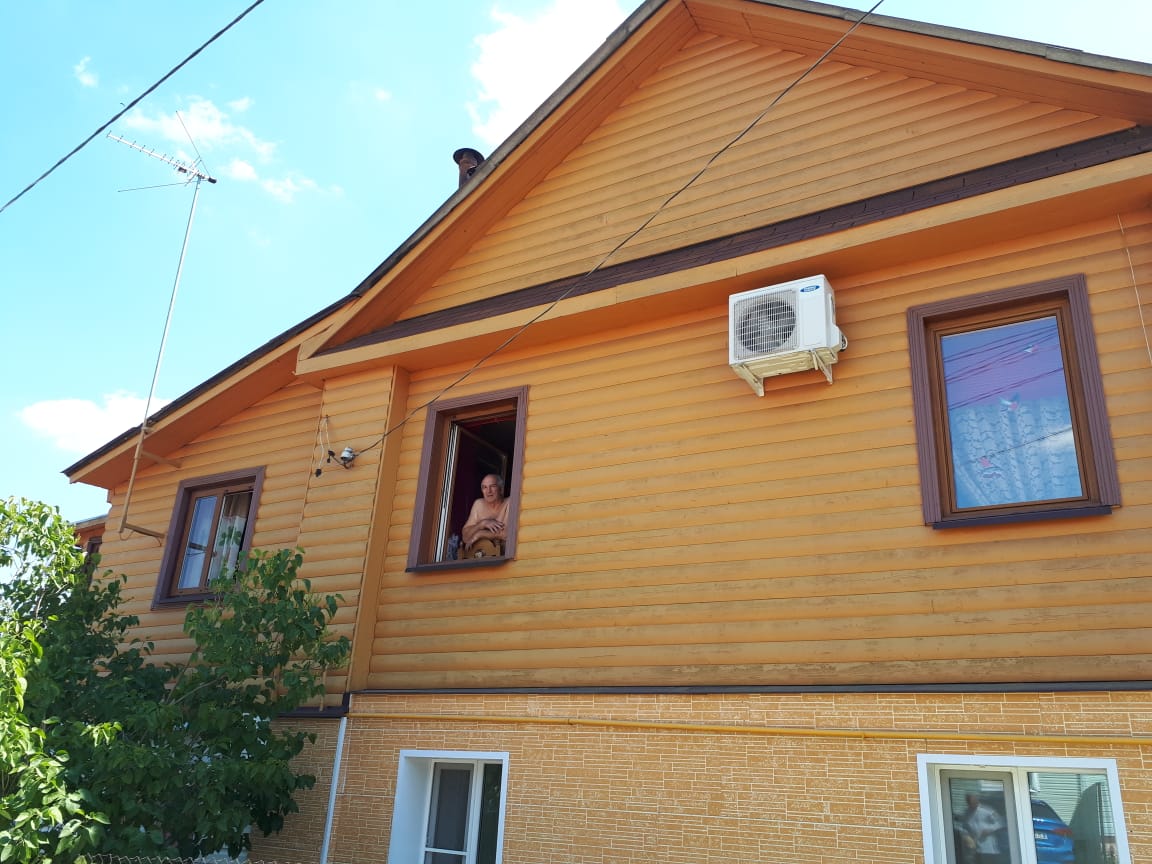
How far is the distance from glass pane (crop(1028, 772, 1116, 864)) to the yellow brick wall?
17 cm

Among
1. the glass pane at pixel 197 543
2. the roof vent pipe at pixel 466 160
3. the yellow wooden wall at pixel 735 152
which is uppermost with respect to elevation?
the roof vent pipe at pixel 466 160

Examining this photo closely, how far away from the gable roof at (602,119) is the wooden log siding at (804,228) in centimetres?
3

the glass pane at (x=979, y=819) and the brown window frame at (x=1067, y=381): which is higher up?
the brown window frame at (x=1067, y=381)

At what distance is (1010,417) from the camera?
250 inches

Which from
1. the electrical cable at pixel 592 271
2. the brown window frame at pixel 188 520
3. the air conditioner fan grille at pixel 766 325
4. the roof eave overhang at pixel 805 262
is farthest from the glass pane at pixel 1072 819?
the brown window frame at pixel 188 520

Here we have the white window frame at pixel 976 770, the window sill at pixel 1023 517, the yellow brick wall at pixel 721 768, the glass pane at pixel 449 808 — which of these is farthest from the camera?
the glass pane at pixel 449 808

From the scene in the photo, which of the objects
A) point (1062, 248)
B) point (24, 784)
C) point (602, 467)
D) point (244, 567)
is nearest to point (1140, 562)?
point (1062, 248)

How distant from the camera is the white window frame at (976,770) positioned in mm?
5180

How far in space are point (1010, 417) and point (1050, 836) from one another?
2517mm

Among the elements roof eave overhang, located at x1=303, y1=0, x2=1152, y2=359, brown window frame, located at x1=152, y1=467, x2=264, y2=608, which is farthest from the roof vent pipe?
brown window frame, located at x1=152, y1=467, x2=264, y2=608

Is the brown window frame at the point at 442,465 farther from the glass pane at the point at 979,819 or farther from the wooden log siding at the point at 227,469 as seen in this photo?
the glass pane at the point at 979,819

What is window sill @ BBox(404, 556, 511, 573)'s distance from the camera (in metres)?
7.98

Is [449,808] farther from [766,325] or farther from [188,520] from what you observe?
[188,520]

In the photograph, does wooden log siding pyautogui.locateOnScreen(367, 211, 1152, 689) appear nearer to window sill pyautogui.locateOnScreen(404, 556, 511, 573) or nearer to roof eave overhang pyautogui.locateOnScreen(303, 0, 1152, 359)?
window sill pyautogui.locateOnScreen(404, 556, 511, 573)
